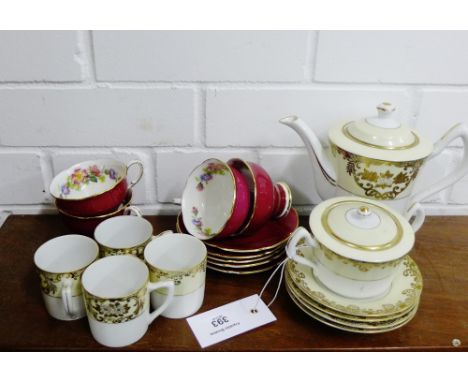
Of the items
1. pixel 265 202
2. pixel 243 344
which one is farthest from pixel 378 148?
pixel 243 344

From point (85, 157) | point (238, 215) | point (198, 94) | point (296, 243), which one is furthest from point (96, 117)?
point (296, 243)

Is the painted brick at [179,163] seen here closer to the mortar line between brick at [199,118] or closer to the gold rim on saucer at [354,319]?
the mortar line between brick at [199,118]

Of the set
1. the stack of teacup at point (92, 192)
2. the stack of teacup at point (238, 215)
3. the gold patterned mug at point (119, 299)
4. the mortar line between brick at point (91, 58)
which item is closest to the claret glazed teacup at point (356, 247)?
the stack of teacup at point (238, 215)

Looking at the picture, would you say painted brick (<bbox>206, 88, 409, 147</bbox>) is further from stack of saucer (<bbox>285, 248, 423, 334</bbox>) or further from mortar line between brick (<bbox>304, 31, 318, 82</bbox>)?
stack of saucer (<bbox>285, 248, 423, 334</bbox>)

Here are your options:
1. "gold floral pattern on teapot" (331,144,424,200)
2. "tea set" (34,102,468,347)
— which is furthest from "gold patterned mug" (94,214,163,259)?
"gold floral pattern on teapot" (331,144,424,200)

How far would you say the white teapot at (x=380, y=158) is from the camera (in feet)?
2.51

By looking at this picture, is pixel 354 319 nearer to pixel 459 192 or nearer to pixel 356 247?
pixel 356 247

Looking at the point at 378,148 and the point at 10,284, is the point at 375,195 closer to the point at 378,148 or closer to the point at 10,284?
the point at 378,148

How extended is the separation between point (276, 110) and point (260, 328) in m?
0.39

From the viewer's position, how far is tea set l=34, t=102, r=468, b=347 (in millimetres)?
682

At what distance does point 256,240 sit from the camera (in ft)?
2.72

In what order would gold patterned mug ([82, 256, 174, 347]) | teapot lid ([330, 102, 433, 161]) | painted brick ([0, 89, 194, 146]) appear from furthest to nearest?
1. painted brick ([0, 89, 194, 146])
2. teapot lid ([330, 102, 433, 161])
3. gold patterned mug ([82, 256, 174, 347])

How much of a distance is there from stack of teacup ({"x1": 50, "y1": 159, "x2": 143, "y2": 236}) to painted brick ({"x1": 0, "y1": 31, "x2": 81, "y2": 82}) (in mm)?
164

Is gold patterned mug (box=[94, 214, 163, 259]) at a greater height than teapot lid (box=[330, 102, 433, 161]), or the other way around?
teapot lid (box=[330, 102, 433, 161])
